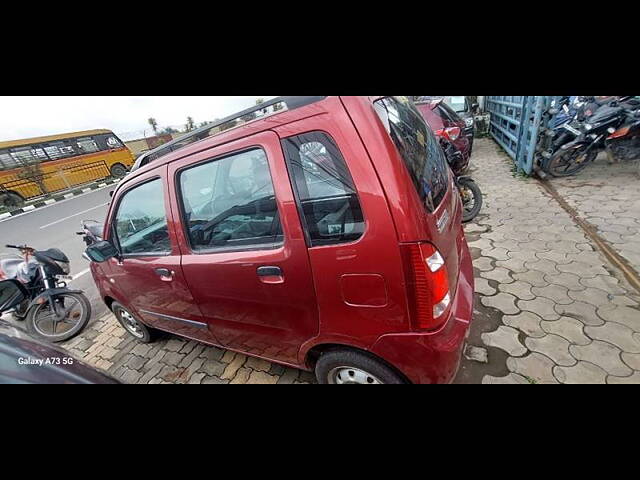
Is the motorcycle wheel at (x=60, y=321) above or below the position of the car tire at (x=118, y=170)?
below

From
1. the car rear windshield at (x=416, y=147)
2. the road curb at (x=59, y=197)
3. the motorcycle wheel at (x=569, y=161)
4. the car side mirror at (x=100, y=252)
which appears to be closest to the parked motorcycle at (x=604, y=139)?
the motorcycle wheel at (x=569, y=161)

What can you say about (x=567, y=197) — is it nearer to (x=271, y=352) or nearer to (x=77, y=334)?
(x=271, y=352)

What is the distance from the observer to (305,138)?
1.22 metres

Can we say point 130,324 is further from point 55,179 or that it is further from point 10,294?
point 55,179

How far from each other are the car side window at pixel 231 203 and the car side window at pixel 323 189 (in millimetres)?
165

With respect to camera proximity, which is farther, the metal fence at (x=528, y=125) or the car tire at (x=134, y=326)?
the metal fence at (x=528, y=125)

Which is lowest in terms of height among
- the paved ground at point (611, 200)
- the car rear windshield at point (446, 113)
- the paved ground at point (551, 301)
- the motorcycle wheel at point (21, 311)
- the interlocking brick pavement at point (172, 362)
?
the paved ground at point (611, 200)

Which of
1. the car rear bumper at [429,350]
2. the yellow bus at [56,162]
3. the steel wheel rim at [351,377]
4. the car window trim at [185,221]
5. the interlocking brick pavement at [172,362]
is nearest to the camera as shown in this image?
the car rear bumper at [429,350]

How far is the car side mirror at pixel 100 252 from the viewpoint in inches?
80.0

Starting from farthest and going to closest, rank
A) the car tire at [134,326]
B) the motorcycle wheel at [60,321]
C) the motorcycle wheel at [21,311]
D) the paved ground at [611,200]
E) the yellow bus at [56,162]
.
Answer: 1. the yellow bus at [56,162]
2. the motorcycle wheel at [21,311]
3. the motorcycle wheel at [60,321]
4. the paved ground at [611,200]
5. the car tire at [134,326]

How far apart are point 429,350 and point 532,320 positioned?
1399 mm

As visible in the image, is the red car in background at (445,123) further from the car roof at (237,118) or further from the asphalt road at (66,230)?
the asphalt road at (66,230)

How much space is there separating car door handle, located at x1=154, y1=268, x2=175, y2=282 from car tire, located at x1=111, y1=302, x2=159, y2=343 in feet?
3.23

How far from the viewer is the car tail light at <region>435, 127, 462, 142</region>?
4184 mm
